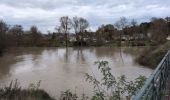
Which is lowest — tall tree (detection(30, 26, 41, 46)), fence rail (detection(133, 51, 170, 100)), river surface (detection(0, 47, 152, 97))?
river surface (detection(0, 47, 152, 97))

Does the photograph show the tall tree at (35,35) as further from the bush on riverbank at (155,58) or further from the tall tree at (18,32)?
the bush on riverbank at (155,58)

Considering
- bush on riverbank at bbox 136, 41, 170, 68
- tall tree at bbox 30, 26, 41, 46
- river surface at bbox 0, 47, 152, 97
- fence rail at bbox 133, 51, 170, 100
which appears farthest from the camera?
tall tree at bbox 30, 26, 41, 46

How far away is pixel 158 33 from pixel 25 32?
101 ft

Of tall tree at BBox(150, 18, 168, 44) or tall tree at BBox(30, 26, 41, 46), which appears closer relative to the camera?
tall tree at BBox(150, 18, 168, 44)

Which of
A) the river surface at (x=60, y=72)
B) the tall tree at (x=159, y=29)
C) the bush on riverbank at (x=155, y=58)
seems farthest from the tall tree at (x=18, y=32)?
the bush on riverbank at (x=155, y=58)

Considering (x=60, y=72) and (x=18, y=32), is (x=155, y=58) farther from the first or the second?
(x=18, y=32)

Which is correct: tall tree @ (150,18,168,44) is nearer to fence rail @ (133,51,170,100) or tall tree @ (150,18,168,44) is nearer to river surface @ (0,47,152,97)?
river surface @ (0,47,152,97)

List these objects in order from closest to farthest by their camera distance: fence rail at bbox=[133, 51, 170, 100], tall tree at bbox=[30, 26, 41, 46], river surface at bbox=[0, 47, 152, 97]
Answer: fence rail at bbox=[133, 51, 170, 100] → river surface at bbox=[0, 47, 152, 97] → tall tree at bbox=[30, 26, 41, 46]

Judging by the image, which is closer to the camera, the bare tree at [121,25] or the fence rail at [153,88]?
the fence rail at [153,88]

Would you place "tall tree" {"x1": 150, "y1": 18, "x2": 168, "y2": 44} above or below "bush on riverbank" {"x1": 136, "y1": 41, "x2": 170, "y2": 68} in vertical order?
above

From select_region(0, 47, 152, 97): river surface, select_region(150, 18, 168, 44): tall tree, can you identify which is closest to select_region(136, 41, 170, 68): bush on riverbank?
select_region(0, 47, 152, 97): river surface

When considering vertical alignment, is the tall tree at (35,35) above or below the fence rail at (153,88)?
below

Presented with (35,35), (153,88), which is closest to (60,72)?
(153,88)

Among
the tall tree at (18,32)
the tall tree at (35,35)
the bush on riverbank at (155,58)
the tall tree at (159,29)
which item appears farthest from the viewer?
the tall tree at (35,35)
